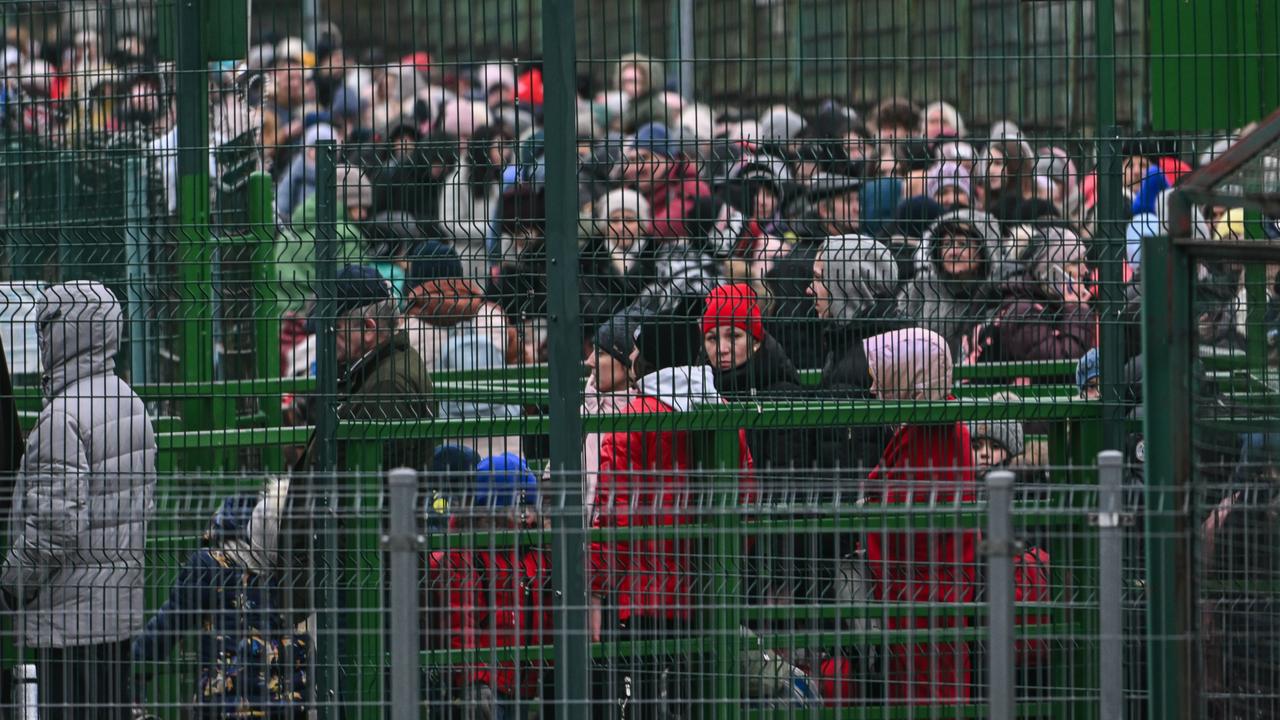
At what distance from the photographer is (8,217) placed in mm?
8227

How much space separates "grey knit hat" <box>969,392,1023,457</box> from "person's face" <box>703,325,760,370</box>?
974 mm

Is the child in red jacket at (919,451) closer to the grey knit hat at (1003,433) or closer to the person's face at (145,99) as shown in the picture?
the grey knit hat at (1003,433)

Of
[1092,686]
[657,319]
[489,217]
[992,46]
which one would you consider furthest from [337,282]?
[1092,686]

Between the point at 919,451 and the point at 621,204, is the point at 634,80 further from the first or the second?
the point at 919,451

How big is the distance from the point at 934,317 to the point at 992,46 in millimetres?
1115

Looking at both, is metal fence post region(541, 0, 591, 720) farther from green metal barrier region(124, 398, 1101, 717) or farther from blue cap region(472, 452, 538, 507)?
green metal barrier region(124, 398, 1101, 717)

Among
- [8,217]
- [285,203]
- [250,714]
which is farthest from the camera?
[285,203]

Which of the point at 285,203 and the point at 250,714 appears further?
the point at 285,203

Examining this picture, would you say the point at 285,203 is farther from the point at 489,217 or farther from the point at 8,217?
the point at 489,217

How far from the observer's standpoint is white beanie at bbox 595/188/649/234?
24.1 feet

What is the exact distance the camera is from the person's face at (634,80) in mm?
7473

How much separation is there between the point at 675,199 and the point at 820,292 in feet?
2.24

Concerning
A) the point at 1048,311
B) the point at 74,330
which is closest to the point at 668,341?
the point at 1048,311

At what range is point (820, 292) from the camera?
730cm
